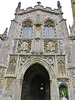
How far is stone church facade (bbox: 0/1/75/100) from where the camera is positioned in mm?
6418

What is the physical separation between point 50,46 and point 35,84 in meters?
4.95

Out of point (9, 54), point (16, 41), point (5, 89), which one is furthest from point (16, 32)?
point (5, 89)

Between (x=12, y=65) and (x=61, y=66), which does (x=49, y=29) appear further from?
(x=12, y=65)

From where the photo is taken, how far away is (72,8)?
23688 millimetres

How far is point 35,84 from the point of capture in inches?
399

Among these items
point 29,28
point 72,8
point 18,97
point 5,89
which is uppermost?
point 72,8

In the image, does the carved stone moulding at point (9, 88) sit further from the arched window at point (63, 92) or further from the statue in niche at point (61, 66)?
the statue in niche at point (61, 66)

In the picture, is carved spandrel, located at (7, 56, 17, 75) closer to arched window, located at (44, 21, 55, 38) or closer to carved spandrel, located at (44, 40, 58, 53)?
carved spandrel, located at (44, 40, 58, 53)

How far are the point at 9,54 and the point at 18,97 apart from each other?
3.51m

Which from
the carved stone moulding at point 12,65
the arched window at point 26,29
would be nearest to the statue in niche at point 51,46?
the arched window at point 26,29

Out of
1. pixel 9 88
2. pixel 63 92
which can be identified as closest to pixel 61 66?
pixel 63 92

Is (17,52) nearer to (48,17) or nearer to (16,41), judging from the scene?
(16,41)

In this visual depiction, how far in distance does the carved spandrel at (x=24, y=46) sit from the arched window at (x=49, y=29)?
7.20 ft

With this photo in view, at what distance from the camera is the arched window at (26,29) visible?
9440mm
